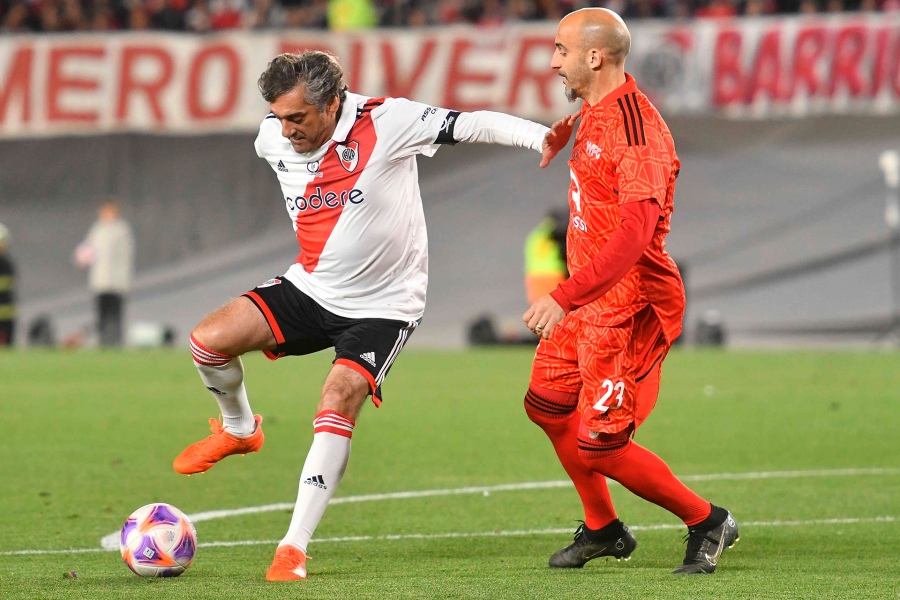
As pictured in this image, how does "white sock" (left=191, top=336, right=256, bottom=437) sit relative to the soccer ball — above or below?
above

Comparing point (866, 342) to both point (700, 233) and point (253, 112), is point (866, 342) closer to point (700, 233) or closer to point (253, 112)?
point (700, 233)

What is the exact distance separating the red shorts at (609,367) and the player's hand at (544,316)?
50 centimetres

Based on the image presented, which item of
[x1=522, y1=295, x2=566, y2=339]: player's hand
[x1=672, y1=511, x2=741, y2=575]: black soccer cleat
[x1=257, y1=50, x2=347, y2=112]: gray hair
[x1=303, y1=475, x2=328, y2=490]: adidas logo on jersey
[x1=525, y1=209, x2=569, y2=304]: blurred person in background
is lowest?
[x1=525, y1=209, x2=569, y2=304]: blurred person in background

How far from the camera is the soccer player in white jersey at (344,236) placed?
235 inches

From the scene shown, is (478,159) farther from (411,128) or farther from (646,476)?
(646,476)

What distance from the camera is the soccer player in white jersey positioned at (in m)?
5.97

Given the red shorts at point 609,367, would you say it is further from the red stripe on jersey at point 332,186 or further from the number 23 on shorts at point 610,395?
the red stripe on jersey at point 332,186

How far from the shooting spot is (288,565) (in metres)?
5.37

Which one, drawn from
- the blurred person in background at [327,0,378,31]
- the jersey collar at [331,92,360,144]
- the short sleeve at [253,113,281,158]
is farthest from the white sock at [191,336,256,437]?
the blurred person in background at [327,0,378,31]

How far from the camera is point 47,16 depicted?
21.6 m

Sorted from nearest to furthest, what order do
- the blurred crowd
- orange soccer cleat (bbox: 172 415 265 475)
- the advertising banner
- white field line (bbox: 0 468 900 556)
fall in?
1. orange soccer cleat (bbox: 172 415 265 475)
2. white field line (bbox: 0 468 900 556)
3. the advertising banner
4. the blurred crowd

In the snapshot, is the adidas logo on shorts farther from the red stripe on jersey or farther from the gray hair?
the gray hair

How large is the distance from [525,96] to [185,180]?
5703mm

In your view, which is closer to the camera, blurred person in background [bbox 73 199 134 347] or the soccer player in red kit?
the soccer player in red kit
